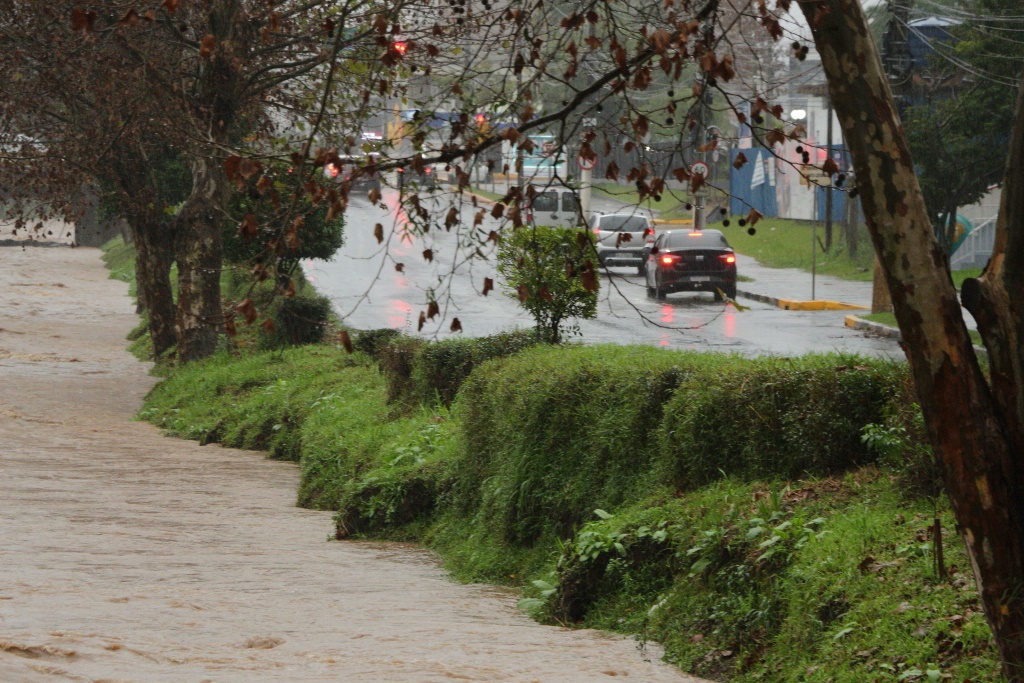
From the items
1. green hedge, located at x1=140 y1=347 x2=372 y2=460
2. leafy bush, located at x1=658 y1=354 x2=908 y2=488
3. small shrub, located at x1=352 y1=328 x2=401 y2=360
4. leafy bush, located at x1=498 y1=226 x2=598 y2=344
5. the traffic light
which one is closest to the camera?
the traffic light

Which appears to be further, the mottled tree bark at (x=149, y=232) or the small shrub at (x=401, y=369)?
the mottled tree bark at (x=149, y=232)

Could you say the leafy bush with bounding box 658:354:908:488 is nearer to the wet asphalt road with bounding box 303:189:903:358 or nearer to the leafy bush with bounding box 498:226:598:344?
the leafy bush with bounding box 498:226:598:344

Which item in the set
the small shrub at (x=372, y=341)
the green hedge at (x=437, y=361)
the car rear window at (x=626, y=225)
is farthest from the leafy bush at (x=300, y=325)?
the car rear window at (x=626, y=225)

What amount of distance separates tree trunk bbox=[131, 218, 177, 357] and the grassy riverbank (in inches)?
435

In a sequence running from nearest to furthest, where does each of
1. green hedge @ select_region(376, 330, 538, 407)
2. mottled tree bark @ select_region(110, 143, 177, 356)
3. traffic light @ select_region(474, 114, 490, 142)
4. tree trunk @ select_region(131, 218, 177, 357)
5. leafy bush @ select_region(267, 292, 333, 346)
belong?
traffic light @ select_region(474, 114, 490, 142) → green hedge @ select_region(376, 330, 538, 407) → leafy bush @ select_region(267, 292, 333, 346) → mottled tree bark @ select_region(110, 143, 177, 356) → tree trunk @ select_region(131, 218, 177, 357)

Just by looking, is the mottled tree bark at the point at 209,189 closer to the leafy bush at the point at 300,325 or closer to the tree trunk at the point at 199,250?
the tree trunk at the point at 199,250

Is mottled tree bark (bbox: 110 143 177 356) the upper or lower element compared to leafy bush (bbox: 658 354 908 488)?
upper

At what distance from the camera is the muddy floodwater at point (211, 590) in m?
6.23

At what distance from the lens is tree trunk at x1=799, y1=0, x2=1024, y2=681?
5.23 meters

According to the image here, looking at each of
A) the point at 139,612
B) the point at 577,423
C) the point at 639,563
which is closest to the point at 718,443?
the point at 639,563

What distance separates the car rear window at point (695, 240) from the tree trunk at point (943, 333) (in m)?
26.3

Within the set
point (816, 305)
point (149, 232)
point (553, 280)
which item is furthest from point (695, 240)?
point (553, 280)

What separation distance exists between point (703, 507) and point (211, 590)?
3.43 meters

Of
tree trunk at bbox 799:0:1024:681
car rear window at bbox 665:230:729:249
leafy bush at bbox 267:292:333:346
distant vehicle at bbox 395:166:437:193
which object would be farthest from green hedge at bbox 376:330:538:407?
car rear window at bbox 665:230:729:249
